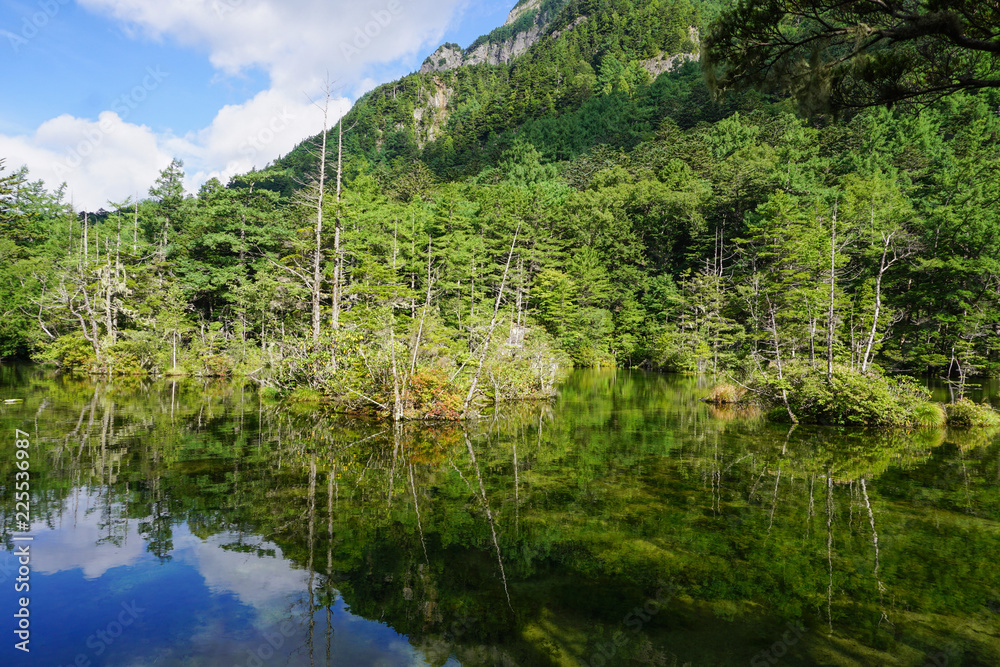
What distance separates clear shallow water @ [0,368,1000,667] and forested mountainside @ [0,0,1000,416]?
16.2 ft

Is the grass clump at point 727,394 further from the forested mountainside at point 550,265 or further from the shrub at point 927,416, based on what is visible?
the shrub at point 927,416

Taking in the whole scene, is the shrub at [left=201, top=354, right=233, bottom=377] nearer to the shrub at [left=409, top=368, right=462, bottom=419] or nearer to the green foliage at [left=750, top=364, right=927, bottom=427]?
the shrub at [left=409, top=368, right=462, bottom=419]

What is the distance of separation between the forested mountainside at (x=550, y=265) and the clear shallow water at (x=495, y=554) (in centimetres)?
494

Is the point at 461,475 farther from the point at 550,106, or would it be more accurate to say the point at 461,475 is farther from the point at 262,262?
the point at 550,106

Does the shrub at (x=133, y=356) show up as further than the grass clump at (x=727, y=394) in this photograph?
Yes

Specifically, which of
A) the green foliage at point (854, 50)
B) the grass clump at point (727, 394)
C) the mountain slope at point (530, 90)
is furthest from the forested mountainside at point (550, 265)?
the mountain slope at point (530, 90)

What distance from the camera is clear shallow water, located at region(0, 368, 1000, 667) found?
12.4 ft

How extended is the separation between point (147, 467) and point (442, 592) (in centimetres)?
656

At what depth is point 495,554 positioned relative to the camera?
5301 millimetres

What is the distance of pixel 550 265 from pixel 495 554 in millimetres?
38604

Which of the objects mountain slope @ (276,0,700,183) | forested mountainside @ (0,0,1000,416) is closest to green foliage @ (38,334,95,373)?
forested mountainside @ (0,0,1000,416)

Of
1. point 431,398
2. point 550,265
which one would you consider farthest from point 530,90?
point 431,398

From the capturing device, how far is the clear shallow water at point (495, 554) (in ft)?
12.4

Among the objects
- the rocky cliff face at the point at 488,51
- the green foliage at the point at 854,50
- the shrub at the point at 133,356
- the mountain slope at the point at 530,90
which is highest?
the rocky cliff face at the point at 488,51
